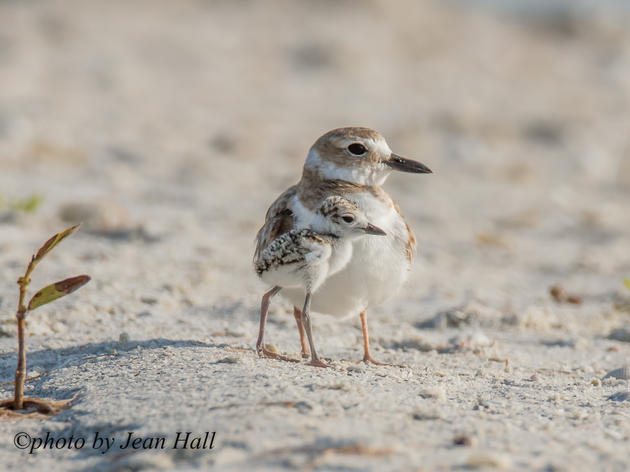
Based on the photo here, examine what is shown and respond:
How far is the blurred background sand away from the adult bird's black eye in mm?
1014

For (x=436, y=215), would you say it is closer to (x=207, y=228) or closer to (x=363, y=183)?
(x=207, y=228)

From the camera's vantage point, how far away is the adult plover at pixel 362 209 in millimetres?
4027

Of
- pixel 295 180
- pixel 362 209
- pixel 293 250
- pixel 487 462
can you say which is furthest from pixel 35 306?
pixel 295 180

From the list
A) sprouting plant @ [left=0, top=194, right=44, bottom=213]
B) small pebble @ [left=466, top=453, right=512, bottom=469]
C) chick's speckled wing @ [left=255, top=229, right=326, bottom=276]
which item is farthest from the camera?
sprouting plant @ [left=0, top=194, right=44, bottom=213]

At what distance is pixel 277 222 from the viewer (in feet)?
14.1

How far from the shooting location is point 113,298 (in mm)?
5285

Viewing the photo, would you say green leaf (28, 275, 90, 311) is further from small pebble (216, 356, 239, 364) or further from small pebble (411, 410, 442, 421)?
small pebble (411, 410, 442, 421)

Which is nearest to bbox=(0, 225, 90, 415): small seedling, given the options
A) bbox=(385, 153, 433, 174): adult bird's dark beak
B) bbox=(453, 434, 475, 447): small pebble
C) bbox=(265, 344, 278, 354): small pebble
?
bbox=(265, 344, 278, 354): small pebble

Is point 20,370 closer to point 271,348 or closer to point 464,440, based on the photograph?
point 271,348

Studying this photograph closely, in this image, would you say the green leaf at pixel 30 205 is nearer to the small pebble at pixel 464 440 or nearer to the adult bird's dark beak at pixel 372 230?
the adult bird's dark beak at pixel 372 230

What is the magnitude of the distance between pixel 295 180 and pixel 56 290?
6451mm

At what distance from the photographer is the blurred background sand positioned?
3189 millimetres

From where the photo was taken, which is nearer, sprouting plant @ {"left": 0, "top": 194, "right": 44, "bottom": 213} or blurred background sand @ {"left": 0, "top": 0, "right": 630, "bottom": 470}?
blurred background sand @ {"left": 0, "top": 0, "right": 630, "bottom": 470}

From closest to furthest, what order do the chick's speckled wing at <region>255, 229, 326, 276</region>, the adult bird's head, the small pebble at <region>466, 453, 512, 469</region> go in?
1. the small pebble at <region>466, 453, 512, 469</region>
2. the chick's speckled wing at <region>255, 229, 326, 276</region>
3. the adult bird's head
